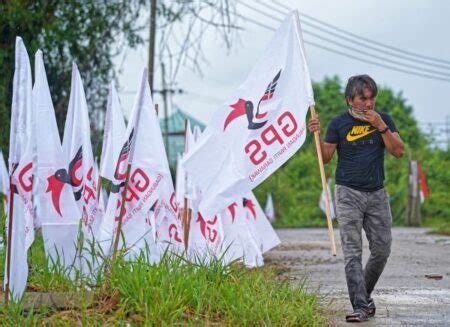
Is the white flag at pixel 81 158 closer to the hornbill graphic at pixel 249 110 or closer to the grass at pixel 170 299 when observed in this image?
the hornbill graphic at pixel 249 110

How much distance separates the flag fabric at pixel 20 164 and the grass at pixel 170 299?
250 millimetres

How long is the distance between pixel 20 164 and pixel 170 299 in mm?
1496

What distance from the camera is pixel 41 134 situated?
9109 millimetres

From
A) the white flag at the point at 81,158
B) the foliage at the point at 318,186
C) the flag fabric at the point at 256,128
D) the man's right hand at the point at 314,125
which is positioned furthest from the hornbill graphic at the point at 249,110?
the foliage at the point at 318,186

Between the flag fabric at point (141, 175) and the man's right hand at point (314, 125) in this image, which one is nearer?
the man's right hand at point (314, 125)

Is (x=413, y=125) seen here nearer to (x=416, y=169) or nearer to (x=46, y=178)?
(x=416, y=169)

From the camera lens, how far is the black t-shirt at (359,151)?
8.16 meters

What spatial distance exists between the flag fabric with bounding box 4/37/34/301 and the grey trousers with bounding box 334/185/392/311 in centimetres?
244

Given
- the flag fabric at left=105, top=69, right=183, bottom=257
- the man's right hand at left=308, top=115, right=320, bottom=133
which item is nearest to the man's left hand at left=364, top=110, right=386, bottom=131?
the man's right hand at left=308, top=115, right=320, bottom=133

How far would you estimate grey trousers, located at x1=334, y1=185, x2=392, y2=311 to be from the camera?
807cm

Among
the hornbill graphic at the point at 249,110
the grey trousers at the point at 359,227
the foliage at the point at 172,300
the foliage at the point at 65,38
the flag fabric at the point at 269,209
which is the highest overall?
the foliage at the point at 65,38

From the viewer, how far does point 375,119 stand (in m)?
8.01

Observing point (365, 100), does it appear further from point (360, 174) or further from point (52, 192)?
point (52, 192)

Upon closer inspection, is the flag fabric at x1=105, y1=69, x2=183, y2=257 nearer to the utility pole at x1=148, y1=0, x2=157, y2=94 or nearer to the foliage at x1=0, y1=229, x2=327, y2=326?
the foliage at x1=0, y1=229, x2=327, y2=326
